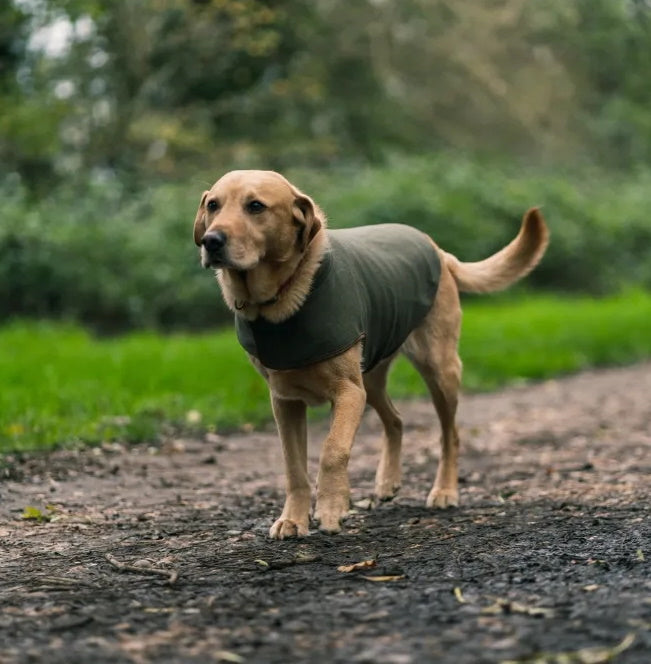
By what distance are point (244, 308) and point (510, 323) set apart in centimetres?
1146

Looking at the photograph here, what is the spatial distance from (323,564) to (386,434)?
6.05ft


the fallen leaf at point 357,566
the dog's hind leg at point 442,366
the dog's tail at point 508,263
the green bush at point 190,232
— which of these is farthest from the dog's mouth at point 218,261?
the green bush at point 190,232

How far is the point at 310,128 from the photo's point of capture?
26812 millimetres

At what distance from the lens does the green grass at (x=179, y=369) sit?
8.40 metres

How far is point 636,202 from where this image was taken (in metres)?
25.2

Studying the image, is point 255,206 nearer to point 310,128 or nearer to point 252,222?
point 252,222

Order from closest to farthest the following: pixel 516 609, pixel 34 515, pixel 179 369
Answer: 1. pixel 516 609
2. pixel 34 515
3. pixel 179 369

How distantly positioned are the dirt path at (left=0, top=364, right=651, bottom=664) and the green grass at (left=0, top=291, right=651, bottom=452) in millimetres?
691

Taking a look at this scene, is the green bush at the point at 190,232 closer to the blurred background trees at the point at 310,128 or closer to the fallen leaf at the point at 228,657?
the blurred background trees at the point at 310,128

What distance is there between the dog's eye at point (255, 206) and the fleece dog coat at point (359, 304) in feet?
1.41

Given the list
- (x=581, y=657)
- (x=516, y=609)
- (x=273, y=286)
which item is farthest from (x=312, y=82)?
(x=581, y=657)

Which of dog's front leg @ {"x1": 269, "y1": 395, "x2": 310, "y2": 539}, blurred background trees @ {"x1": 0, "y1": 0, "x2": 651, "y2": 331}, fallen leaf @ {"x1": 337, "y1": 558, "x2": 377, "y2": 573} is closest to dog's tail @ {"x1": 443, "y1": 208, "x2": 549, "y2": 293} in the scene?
dog's front leg @ {"x1": 269, "y1": 395, "x2": 310, "y2": 539}

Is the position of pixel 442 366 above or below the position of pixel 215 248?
below

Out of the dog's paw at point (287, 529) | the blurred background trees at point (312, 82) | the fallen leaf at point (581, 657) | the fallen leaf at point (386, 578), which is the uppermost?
the blurred background trees at point (312, 82)
